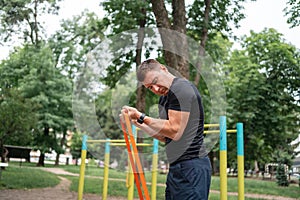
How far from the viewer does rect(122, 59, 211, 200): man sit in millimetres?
2311

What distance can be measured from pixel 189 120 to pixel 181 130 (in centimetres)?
9

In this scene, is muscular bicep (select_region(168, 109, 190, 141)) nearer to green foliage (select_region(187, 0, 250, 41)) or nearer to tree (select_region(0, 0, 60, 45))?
green foliage (select_region(187, 0, 250, 41))

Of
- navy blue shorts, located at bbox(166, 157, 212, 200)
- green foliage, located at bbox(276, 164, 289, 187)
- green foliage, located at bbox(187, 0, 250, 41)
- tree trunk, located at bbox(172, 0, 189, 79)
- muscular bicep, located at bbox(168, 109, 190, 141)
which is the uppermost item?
green foliage, located at bbox(187, 0, 250, 41)

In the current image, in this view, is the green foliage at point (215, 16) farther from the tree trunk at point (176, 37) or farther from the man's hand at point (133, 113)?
the man's hand at point (133, 113)

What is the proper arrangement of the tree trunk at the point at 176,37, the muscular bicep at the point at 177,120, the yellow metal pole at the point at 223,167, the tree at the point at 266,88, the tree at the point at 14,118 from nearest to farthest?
1. the muscular bicep at the point at 177,120
2. the yellow metal pole at the point at 223,167
3. the tree trunk at the point at 176,37
4. the tree at the point at 14,118
5. the tree at the point at 266,88

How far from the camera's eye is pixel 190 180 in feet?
7.68

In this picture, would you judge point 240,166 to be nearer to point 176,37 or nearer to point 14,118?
point 176,37

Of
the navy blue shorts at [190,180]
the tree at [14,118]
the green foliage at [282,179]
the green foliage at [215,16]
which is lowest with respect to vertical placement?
the green foliage at [282,179]

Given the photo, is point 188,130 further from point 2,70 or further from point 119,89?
point 2,70

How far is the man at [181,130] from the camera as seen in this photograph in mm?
2311

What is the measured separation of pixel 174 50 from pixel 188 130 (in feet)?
15.5

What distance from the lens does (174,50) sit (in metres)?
6.97

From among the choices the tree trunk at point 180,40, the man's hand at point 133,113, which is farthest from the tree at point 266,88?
the man's hand at point 133,113

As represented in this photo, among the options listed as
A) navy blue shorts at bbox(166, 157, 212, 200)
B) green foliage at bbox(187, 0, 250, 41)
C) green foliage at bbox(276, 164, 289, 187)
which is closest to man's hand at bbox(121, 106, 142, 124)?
navy blue shorts at bbox(166, 157, 212, 200)
